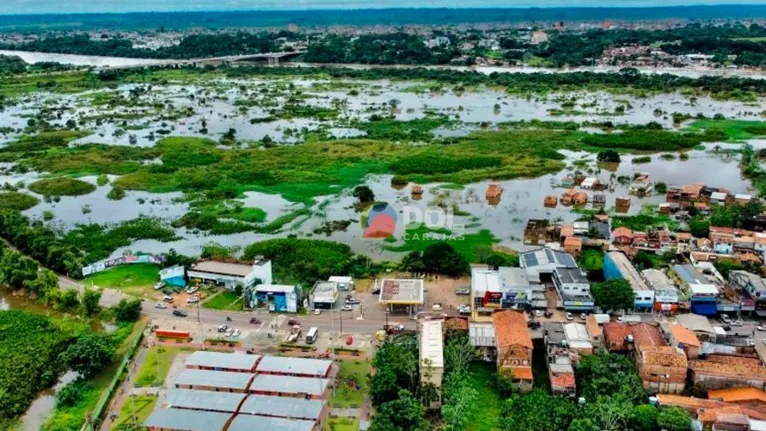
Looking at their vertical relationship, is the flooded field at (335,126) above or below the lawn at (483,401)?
above

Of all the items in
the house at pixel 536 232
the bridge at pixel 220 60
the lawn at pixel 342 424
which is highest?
the bridge at pixel 220 60

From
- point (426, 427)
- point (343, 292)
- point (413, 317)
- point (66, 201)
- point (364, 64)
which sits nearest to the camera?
point (426, 427)

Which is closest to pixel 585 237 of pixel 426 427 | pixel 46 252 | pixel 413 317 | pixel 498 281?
pixel 498 281

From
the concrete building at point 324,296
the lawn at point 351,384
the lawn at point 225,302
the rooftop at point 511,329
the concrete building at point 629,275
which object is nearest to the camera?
the lawn at point 351,384

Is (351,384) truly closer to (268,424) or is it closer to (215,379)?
(268,424)

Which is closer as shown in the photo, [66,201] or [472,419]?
[472,419]

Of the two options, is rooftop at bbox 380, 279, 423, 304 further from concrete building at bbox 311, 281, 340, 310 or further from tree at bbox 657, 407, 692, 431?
tree at bbox 657, 407, 692, 431

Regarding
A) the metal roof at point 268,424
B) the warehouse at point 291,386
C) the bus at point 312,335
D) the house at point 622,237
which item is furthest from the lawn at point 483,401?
the house at point 622,237

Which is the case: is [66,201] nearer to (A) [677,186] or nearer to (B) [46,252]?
(B) [46,252]

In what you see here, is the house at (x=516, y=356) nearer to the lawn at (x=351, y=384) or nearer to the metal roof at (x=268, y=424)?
the lawn at (x=351, y=384)
